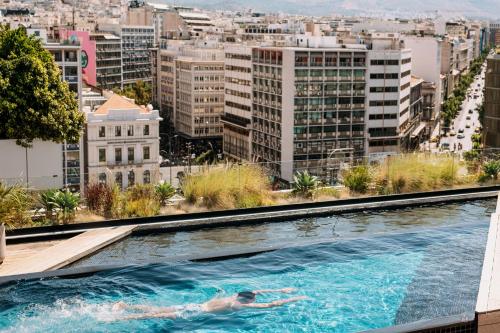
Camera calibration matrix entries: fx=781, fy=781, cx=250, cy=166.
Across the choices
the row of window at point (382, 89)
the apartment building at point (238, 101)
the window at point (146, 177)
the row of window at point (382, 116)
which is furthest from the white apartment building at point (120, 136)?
the window at point (146, 177)

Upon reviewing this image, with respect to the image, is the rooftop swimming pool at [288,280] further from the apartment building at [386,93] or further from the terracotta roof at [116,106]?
the apartment building at [386,93]

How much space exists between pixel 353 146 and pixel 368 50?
803 cm

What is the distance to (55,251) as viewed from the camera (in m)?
11.1

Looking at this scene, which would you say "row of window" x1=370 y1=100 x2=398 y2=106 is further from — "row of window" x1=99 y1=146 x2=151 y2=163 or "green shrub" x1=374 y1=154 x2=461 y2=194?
"green shrub" x1=374 y1=154 x2=461 y2=194

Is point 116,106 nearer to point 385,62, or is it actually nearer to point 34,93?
point 34,93

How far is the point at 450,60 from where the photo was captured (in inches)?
4277

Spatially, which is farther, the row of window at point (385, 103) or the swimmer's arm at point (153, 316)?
the row of window at point (385, 103)

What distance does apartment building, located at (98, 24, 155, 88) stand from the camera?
109m

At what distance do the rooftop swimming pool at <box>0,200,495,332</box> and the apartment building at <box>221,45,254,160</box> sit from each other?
5817cm

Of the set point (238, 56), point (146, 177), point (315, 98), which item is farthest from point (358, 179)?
point (238, 56)

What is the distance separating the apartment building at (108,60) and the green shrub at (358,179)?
8775 cm

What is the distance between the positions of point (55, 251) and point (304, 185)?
18.8 feet

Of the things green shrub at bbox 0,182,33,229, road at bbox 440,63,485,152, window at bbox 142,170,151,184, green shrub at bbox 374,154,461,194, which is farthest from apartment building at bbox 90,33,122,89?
green shrub at bbox 0,182,33,229

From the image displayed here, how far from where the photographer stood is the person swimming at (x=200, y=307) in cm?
937
